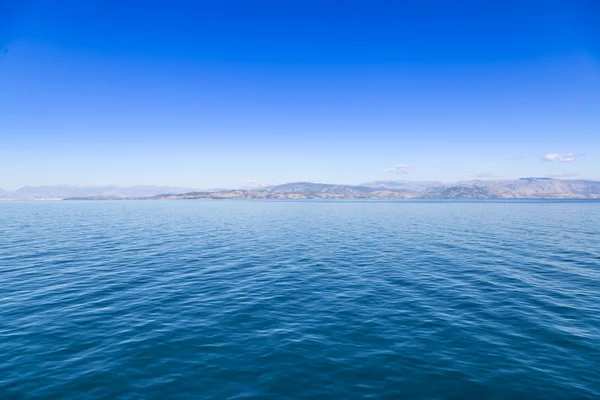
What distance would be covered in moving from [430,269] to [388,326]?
1821 centimetres

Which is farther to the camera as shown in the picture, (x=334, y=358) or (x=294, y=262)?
(x=294, y=262)

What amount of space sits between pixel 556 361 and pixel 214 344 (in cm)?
1929

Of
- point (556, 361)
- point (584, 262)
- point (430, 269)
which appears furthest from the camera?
point (584, 262)

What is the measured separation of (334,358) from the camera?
53.0 ft

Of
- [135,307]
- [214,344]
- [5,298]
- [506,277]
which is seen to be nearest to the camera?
[214,344]

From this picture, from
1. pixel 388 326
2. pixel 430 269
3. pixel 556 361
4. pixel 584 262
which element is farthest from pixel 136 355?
pixel 584 262

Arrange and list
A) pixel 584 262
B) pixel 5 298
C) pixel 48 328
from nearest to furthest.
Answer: pixel 48 328 → pixel 5 298 → pixel 584 262

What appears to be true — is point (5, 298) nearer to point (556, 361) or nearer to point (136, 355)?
point (136, 355)

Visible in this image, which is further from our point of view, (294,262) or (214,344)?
(294,262)

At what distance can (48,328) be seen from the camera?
64.4ft

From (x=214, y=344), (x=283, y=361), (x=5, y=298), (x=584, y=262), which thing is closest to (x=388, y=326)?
(x=283, y=361)

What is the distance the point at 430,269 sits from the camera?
1391 inches

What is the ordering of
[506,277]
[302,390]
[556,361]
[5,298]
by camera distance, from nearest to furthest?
1. [302,390]
2. [556,361]
3. [5,298]
4. [506,277]

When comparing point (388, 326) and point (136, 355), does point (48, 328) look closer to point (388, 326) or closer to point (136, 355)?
point (136, 355)
